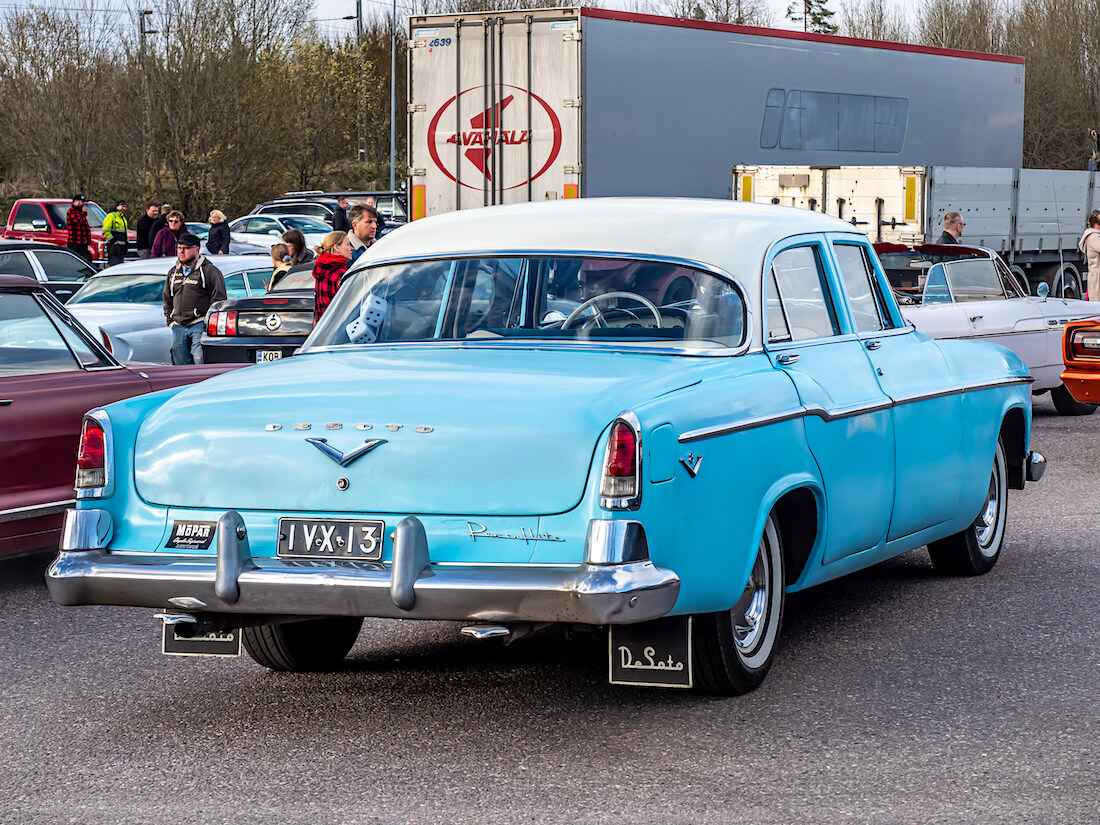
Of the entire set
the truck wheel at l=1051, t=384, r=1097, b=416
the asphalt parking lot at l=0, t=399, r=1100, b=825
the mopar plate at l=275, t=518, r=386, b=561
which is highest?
the mopar plate at l=275, t=518, r=386, b=561

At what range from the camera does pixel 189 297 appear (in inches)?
560

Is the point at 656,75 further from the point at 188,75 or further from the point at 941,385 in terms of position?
the point at 188,75

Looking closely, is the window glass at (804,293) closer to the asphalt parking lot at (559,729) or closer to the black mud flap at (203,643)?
the asphalt parking lot at (559,729)

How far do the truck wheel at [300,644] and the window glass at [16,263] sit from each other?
1579 cm

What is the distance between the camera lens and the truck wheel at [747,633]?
5164mm

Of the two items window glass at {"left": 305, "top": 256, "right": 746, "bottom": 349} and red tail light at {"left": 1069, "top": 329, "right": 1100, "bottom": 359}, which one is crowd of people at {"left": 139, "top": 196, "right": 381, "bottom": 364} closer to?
red tail light at {"left": 1069, "top": 329, "right": 1100, "bottom": 359}

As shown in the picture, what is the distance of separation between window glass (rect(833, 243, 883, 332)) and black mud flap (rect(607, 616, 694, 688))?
6.62 ft

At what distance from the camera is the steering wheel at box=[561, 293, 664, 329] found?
5.66m

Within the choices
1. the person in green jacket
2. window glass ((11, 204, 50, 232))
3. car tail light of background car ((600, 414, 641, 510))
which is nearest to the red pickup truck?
window glass ((11, 204, 50, 232))

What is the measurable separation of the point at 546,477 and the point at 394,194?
34.1 m

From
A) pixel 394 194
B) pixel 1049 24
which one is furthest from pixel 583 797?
pixel 1049 24

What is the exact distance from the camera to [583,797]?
14.5 feet

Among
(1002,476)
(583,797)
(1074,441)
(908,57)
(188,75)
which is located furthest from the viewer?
(188,75)

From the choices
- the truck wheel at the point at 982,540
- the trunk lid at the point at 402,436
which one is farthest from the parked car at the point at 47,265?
the trunk lid at the point at 402,436
